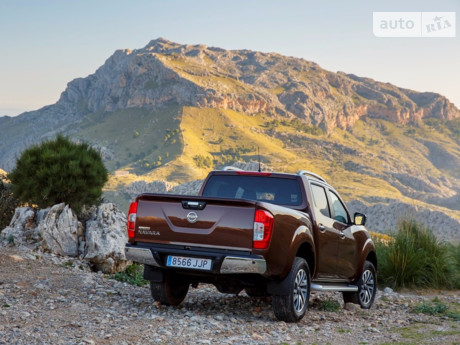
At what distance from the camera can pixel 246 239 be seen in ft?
21.7

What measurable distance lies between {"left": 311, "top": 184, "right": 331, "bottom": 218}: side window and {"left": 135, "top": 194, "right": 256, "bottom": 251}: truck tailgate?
170cm

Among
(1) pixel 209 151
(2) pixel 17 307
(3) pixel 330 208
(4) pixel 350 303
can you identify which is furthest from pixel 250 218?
(1) pixel 209 151

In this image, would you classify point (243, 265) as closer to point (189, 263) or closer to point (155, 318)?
point (189, 263)

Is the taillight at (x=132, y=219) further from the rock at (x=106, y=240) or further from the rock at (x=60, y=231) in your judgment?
the rock at (x=60, y=231)

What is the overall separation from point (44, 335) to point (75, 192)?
7228mm

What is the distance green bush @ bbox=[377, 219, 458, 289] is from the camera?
13.0m

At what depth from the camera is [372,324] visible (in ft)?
26.1

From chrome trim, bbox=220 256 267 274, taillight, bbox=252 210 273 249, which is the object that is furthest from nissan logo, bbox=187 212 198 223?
taillight, bbox=252 210 273 249

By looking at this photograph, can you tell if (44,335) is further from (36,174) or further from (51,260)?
(36,174)

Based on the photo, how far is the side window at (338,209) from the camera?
8.75 meters

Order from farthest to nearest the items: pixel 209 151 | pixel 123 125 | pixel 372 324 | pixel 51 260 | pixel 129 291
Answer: pixel 123 125 → pixel 209 151 → pixel 51 260 → pixel 129 291 → pixel 372 324

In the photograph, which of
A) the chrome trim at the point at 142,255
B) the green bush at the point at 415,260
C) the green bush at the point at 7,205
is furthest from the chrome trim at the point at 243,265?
the green bush at the point at 7,205

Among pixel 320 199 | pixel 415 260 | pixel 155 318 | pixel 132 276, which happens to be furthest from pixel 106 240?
pixel 415 260

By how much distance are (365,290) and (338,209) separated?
1588 mm
